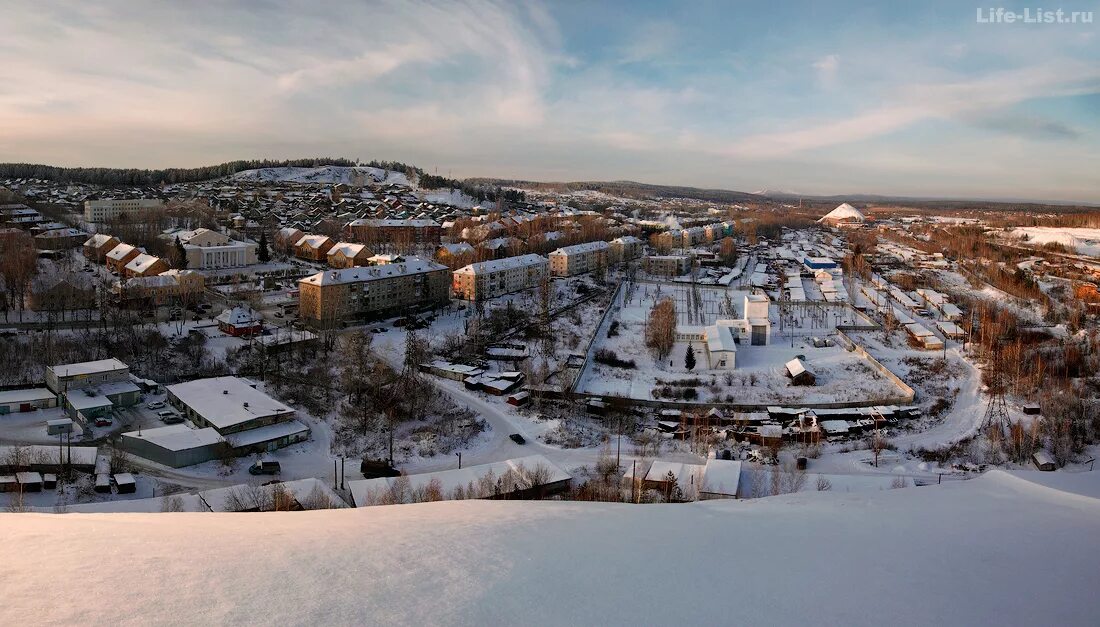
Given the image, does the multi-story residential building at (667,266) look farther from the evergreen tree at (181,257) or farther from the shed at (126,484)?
the shed at (126,484)

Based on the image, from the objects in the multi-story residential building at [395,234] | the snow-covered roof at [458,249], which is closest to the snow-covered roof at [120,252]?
the multi-story residential building at [395,234]

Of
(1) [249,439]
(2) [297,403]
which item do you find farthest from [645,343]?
(1) [249,439]

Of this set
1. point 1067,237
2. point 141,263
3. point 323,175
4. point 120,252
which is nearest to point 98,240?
point 120,252

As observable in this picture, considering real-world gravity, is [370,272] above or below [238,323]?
above

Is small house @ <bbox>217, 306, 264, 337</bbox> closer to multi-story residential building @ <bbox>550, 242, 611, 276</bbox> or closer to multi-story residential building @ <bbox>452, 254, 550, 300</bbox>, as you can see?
multi-story residential building @ <bbox>452, 254, 550, 300</bbox>

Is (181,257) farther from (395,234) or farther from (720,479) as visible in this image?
(720,479)

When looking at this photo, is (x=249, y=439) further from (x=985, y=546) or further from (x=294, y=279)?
(x=294, y=279)
